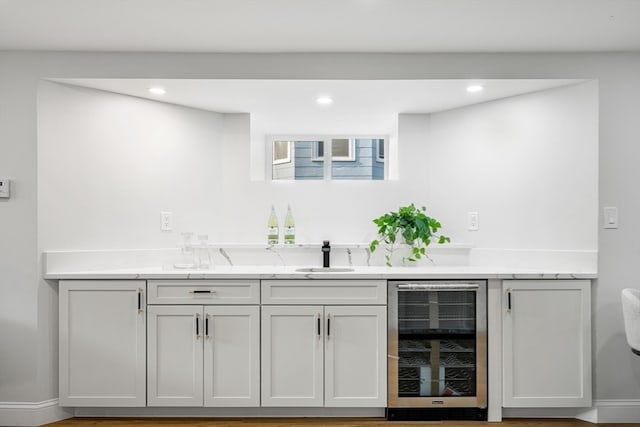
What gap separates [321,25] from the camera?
2406mm

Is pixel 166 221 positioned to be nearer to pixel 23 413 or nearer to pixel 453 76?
pixel 23 413

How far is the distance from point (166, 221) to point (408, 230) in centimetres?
163

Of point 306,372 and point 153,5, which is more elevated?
point 153,5

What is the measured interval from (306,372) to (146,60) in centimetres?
200

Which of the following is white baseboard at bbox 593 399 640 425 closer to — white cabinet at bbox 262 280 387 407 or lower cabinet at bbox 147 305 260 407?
white cabinet at bbox 262 280 387 407

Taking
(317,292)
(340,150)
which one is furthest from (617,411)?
(340,150)

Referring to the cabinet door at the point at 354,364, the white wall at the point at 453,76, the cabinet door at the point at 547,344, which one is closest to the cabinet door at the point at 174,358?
the white wall at the point at 453,76

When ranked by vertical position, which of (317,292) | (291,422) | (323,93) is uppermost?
(323,93)

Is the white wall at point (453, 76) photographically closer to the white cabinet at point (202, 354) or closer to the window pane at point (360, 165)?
the white cabinet at point (202, 354)

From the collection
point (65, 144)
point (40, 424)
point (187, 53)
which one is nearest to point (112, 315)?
point (40, 424)

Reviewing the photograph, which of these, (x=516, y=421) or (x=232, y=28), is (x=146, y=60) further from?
(x=516, y=421)

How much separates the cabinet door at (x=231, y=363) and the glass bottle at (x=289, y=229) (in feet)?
2.70

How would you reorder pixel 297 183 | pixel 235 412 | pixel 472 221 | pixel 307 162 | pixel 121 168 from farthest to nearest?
1. pixel 307 162
2. pixel 297 183
3. pixel 472 221
4. pixel 121 168
5. pixel 235 412

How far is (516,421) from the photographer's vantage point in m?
2.76
